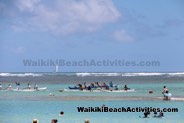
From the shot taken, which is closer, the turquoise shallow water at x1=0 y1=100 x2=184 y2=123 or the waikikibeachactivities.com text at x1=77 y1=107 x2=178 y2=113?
the turquoise shallow water at x1=0 y1=100 x2=184 y2=123

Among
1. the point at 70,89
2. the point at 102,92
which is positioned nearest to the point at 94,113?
the point at 102,92

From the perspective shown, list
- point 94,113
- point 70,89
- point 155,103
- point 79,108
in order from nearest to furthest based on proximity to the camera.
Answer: point 94,113, point 79,108, point 155,103, point 70,89

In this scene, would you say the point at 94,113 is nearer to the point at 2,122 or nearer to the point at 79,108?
the point at 79,108

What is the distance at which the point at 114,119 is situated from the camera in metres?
23.9

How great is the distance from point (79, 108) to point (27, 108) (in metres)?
3.24

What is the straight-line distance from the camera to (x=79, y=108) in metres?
29.0

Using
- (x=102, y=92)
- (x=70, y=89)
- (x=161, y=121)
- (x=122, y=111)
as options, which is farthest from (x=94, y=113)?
(x=70, y=89)

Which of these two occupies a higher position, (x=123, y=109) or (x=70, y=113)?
(x=123, y=109)

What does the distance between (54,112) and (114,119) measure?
15.0 feet

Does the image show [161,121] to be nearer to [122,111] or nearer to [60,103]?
[122,111]

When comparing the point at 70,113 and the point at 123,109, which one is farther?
the point at 123,109

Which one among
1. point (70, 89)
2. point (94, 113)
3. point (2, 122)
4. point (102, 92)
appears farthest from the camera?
point (70, 89)

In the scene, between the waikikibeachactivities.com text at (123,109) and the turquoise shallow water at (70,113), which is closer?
the turquoise shallow water at (70,113)

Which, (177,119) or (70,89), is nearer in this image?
(177,119)
